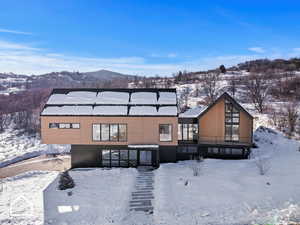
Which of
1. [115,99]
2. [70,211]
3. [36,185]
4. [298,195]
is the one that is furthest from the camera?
[115,99]

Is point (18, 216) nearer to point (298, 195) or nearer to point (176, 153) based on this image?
point (176, 153)

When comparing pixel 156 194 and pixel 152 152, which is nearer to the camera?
pixel 156 194

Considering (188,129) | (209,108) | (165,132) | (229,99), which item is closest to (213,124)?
(209,108)

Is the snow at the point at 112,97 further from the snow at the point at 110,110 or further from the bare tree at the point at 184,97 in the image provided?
the bare tree at the point at 184,97

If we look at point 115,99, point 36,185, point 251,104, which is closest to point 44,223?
point 36,185

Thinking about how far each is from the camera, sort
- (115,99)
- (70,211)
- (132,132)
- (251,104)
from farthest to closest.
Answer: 1. (251,104)
2. (115,99)
3. (132,132)
4. (70,211)

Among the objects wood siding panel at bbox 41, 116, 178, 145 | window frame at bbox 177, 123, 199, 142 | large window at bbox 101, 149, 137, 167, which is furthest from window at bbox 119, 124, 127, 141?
window frame at bbox 177, 123, 199, 142
